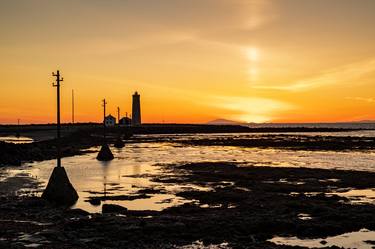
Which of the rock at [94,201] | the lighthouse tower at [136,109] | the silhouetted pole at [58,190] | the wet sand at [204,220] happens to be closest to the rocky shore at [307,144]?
the wet sand at [204,220]

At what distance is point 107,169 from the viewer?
4538 cm

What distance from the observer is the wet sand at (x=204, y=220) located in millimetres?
16922

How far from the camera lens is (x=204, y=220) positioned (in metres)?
20.1

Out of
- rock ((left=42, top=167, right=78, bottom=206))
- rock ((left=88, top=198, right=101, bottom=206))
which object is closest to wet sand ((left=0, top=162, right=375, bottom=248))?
rock ((left=42, top=167, right=78, bottom=206))

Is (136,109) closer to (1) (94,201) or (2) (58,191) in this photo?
(1) (94,201)

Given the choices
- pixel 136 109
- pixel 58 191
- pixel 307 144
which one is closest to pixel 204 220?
pixel 58 191

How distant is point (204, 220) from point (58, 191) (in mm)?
9489

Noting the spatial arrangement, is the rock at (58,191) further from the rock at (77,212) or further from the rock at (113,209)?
the rock at (113,209)

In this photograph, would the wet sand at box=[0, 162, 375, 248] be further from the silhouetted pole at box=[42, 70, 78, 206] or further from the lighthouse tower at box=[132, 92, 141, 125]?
the lighthouse tower at box=[132, 92, 141, 125]

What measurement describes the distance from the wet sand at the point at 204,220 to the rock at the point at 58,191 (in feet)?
2.33

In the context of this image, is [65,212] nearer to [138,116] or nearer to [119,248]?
[119,248]

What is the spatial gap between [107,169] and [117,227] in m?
27.1

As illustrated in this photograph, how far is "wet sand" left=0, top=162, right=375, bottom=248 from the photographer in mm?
16922

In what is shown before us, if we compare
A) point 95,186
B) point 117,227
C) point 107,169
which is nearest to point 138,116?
point 107,169
